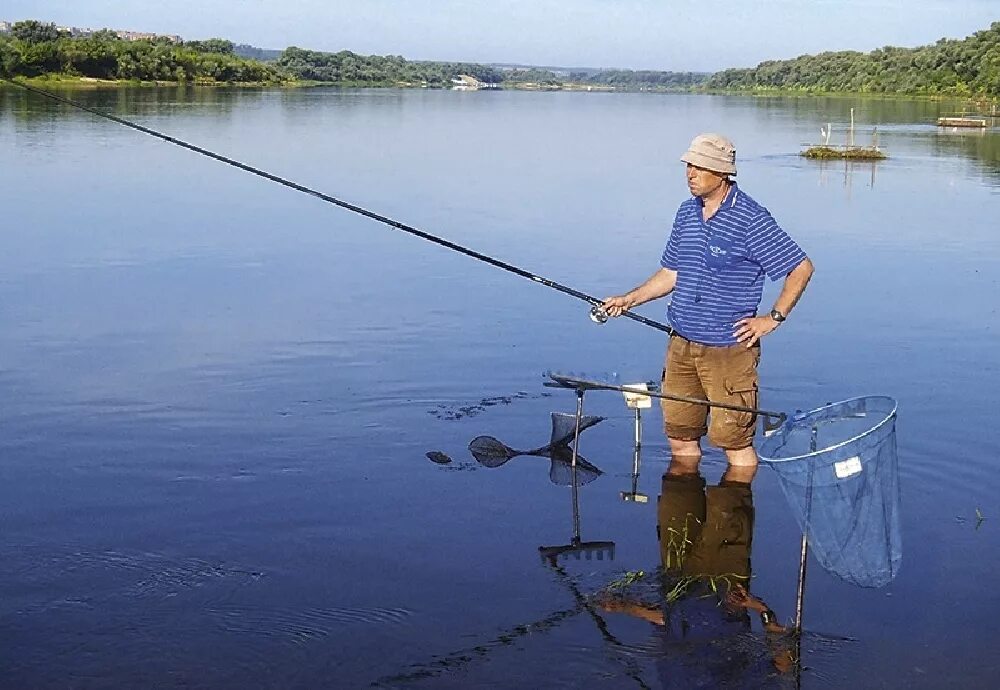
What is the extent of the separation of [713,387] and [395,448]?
267cm

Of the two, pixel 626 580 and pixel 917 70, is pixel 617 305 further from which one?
pixel 917 70

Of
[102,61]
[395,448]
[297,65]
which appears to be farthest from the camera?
[297,65]

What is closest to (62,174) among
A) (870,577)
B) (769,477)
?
(769,477)

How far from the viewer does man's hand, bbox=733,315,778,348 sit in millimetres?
6898

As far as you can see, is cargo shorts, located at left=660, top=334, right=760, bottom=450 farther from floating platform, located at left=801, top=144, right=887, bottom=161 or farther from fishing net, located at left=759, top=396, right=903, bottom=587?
floating platform, located at left=801, top=144, right=887, bottom=161

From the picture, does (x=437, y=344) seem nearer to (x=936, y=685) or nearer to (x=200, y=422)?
(x=200, y=422)

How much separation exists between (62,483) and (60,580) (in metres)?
1.66

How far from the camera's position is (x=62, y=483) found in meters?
8.00

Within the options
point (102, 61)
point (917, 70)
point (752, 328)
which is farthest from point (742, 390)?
point (917, 70)

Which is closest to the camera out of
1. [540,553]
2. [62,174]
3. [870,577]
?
[870,577]

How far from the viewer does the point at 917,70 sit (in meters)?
125

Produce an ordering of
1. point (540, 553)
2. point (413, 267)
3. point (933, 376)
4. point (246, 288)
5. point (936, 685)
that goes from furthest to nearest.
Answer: point (413, 267) → point (246, 288) → point (933, 376) → point (540, 553) → point (936, 685)

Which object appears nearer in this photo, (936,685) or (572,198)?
(936,685)

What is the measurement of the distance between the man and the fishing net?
741 millimetres
